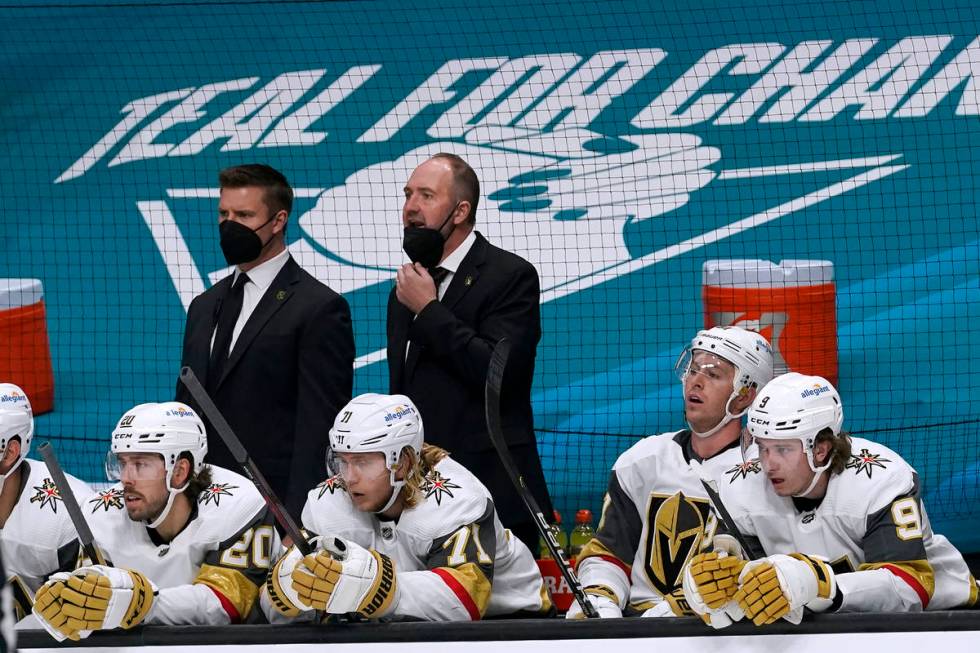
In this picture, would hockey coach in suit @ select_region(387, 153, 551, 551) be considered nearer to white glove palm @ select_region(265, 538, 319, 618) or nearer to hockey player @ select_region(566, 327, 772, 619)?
hockey player @ select_region(566, 327, 772, 619)

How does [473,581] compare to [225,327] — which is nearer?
[473,581]

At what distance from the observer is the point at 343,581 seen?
137 inches

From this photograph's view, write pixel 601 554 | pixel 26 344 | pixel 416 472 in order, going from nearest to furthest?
pixel 416 472 → pixel 601 554 → pixel 26 344

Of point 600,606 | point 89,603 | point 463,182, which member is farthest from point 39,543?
point 463,182

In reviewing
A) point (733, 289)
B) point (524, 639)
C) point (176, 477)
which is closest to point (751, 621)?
point (524, 639)

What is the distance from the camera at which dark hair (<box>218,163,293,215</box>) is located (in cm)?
465

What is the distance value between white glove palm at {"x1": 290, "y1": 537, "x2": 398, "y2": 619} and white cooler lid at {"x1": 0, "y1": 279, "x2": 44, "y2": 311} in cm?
437

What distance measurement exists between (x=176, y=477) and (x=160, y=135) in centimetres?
430

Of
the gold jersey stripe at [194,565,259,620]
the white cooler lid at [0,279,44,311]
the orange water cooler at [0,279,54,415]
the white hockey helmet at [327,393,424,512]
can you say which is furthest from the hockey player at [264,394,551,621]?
the white cooler lid at [0,279,44,311]

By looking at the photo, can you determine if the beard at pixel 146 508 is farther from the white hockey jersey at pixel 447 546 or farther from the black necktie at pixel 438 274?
the black necktie at pixel 438 274

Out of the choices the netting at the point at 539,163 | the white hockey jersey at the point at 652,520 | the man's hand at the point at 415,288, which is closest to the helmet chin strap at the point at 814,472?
the white hockey jersey at the point at 652,520

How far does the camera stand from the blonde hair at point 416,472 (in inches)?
157

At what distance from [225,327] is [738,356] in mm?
1471

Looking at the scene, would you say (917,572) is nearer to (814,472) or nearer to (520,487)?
(814,472)
